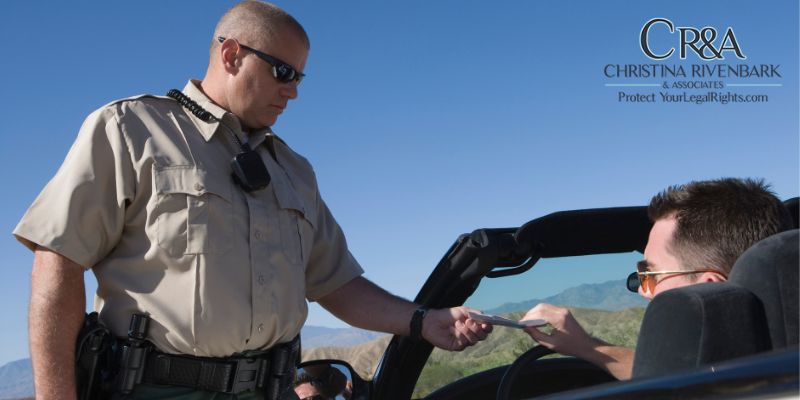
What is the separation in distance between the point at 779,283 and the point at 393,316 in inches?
59.4

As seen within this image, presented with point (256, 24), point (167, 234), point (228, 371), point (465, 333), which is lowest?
point (228, 371)

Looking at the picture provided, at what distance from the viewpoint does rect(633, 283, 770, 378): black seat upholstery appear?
60.9 inches

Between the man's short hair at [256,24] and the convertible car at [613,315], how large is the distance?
892mm

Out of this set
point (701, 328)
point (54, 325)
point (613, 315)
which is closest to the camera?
point (701, 328)

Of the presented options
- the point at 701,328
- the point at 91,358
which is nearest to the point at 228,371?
the point at 91,358

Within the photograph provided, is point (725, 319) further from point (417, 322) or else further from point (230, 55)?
point (230, 55)

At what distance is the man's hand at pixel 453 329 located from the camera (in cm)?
273

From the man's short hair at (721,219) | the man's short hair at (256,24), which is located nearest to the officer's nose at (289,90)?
the man's short hair at (256,24)

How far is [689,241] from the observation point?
2.26 metres

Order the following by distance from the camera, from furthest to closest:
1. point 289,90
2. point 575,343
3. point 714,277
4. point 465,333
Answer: point 289,90 → point 465,333 → point 575,343 → point 714,277

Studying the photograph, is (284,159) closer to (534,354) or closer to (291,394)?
(291,394)

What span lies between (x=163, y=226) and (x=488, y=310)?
1.01 m

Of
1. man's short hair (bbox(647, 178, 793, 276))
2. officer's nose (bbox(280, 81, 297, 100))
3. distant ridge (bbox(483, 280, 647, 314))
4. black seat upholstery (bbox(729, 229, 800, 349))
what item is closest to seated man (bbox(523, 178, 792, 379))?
man's short hair (bbox(647, 178, 793, 276))

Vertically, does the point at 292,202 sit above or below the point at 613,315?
above
